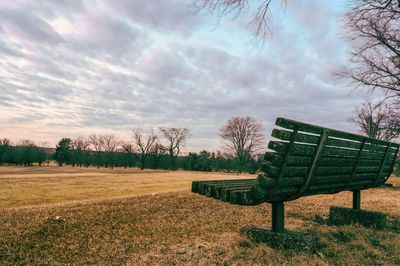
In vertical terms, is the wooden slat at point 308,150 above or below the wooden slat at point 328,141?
below

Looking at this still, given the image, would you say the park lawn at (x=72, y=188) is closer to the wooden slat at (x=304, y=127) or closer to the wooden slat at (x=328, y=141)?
the wooden slat at (x=328, y=141)

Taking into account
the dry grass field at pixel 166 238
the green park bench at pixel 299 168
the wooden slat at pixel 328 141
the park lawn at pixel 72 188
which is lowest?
the park lawn at pixel 72 188

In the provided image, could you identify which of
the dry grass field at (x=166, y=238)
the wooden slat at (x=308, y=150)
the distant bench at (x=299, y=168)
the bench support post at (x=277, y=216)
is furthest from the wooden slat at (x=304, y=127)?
the dry grass field at (x=166, y=238)

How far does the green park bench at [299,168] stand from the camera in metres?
3.62

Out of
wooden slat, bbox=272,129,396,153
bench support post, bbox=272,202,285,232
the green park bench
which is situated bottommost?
bench support post, bbox=272,202,285,232

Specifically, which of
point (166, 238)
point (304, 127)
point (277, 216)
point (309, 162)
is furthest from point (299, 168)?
point (166, 238)

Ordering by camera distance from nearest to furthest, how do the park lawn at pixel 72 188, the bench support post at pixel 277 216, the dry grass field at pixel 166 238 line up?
the dry grass field at pixel 166 238 → the bench support post at pixel 277 216 → the park lawn at pixel 72 188

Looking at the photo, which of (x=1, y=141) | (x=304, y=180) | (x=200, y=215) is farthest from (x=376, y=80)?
(x=1, y=141)

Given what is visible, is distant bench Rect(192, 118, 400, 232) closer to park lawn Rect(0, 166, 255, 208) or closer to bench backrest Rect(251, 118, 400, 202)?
bench backrest Rect(251, 118, 400, 202)

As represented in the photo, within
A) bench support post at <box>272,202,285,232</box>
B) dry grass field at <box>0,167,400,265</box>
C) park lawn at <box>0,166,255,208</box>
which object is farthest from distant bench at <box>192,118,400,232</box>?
park lawn at <box>0,166,255,208</box>

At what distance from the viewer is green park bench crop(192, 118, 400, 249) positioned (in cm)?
362

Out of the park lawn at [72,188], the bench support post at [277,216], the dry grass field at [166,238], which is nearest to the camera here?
the dry grass field at [166,238]

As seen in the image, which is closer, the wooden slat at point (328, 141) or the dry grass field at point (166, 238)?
the wooden slat at point (328, 141)

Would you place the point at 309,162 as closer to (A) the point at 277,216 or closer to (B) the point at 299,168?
(B) the point at 299,168
